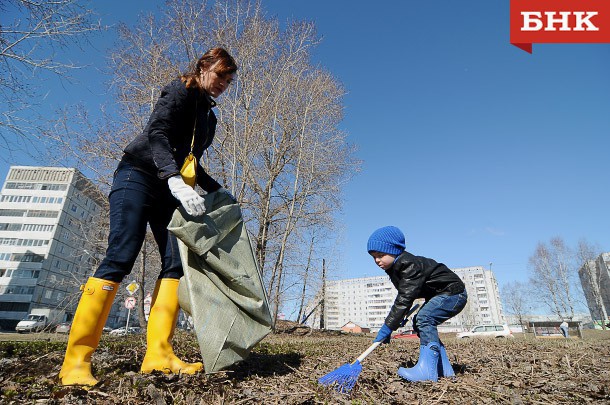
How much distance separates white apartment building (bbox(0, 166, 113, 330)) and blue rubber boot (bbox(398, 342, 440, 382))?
62582 millimetres

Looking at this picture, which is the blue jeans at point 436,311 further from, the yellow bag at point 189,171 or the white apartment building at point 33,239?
the white apartment building at point 33,239

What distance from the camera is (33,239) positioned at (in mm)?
58438

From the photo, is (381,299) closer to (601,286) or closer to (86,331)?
(601,286)

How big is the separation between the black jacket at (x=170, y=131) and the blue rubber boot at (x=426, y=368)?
2.04 m

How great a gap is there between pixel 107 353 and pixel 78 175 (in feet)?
35.7

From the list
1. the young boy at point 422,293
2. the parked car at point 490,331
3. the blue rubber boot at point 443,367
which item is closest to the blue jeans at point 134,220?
the young boy at point 422,293

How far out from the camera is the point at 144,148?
2182mm

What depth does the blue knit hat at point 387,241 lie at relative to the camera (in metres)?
2.77

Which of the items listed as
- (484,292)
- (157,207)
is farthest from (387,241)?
(484,292)

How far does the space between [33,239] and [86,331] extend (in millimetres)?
72979

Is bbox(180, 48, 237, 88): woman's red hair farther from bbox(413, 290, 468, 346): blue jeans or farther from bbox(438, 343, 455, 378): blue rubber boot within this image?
bbox(438, 343, 455, 378): blue rubber boot

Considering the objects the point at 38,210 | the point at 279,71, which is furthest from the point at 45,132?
the point at 38,210

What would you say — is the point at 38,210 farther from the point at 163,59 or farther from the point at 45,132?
the point at 45,132

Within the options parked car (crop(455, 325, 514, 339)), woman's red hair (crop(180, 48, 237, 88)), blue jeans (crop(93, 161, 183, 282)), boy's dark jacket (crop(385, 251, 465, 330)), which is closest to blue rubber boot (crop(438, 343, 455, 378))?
boy's dark jacket (crop(385, 251, 465, 330))
